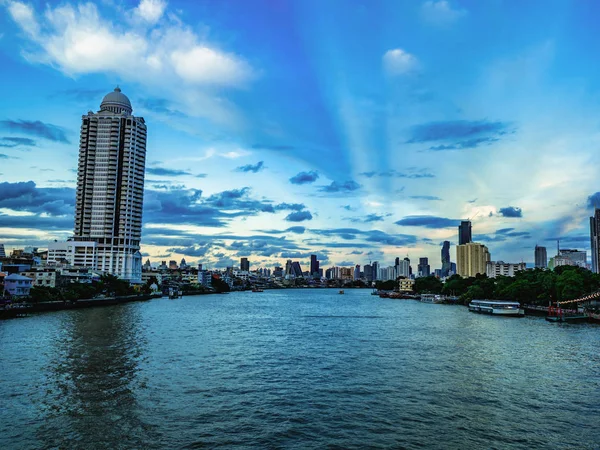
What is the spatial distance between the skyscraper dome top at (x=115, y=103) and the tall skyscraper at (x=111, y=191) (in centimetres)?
227

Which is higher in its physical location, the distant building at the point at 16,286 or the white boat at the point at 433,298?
the distant building at the point at 16,286

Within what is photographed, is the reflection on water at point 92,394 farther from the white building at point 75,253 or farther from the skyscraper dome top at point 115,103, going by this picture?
the skyscraper dome top at point 115,103

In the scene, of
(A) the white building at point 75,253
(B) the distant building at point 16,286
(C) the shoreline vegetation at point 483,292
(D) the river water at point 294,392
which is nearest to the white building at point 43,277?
(C) the shoreline vegetation at point 483,292

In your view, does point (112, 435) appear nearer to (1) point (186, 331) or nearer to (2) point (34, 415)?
(2) point (34, 415)

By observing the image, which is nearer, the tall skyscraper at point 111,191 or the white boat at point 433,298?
the white boat at point 433,298

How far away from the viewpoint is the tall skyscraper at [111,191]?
178 metres

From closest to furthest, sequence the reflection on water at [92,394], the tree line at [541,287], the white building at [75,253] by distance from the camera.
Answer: the reflection on water at [92,394] < the tree line at [541,287] < the white building at [75,253]

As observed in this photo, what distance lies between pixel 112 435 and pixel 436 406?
64.9ft

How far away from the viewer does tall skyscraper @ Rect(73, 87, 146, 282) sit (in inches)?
6993

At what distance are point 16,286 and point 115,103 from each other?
11325 cm

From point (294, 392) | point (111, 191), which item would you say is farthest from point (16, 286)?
point (294, 392)


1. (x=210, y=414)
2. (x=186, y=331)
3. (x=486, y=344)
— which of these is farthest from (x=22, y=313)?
(x=486, y=344)

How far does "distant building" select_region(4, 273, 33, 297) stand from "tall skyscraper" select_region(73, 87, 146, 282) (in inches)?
2954

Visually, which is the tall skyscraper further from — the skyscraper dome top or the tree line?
the tree line
